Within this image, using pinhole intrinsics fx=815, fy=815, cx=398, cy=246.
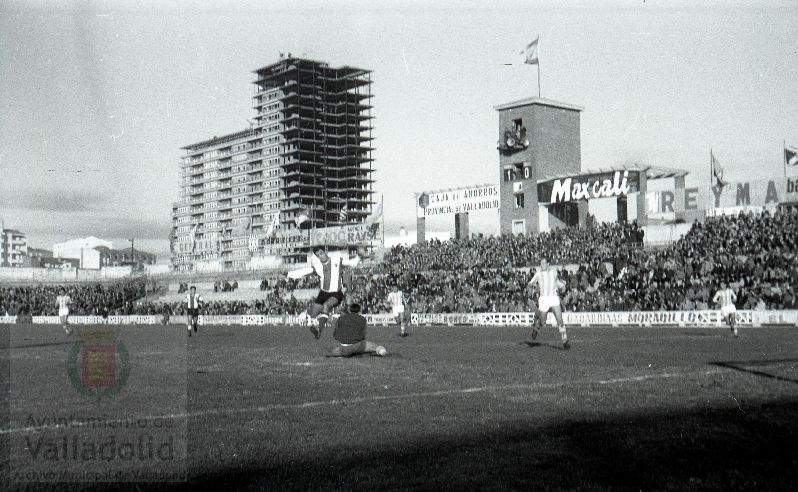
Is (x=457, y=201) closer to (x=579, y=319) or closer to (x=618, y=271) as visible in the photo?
(x=618, y=271)

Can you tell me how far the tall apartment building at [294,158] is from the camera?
137 metres

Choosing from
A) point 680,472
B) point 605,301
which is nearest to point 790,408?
point 680,472

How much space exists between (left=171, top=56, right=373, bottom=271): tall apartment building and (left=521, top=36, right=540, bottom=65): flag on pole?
73.2 m

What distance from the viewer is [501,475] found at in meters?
5.54

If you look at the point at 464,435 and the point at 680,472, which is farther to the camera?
the point at 464,435

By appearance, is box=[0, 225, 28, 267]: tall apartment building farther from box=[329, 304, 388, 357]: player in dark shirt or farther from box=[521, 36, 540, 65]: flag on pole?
box=[329, 304, 388, 357]: player in dark shirt

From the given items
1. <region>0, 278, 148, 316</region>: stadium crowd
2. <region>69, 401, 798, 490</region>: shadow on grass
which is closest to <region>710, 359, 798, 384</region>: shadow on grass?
<region>69, 401, 798, 490</region>: shadow on grass

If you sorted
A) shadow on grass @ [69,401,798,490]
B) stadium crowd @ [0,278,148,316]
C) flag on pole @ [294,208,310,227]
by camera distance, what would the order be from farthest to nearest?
stadium crowd @ [0,278,148,316]
flag on pole @ [294,208,310,227]
shadow on grass @ [69,401,798,490]

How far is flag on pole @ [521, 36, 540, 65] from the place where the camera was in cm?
6062

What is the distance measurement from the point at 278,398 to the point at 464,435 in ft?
10.8

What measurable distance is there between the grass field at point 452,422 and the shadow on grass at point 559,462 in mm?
17

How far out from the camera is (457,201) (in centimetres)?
7188

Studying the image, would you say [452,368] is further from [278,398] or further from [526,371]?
[278,398]

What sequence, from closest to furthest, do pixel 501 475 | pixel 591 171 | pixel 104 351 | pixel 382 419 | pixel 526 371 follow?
pixel 501 475
pixel 382 419
pixel 526 371
pixel 104 351
pixel 591 171
